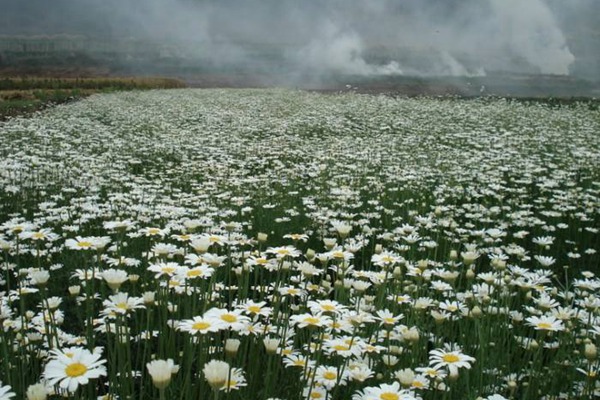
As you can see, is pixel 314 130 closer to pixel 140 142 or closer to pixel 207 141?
pixel 207 141

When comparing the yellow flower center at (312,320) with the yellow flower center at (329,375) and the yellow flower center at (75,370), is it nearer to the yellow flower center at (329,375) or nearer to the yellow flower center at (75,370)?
the yellow flower center at (329,375)

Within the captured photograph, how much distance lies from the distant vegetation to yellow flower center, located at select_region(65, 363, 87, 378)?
21427mm

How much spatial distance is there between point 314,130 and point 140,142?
19.4 ft

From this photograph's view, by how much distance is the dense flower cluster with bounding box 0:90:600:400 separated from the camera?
228cm

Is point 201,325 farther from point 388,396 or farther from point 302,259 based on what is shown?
point 302,259

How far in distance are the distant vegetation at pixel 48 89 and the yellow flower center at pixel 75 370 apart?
70.3 ft

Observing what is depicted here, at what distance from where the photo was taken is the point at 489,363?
111 inches

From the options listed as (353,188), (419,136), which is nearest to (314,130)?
(419,136)

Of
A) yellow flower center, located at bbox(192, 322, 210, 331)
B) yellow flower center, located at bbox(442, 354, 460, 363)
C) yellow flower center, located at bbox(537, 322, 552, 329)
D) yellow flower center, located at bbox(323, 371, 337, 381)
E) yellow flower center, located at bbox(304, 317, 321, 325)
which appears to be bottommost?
yellow flower center, located at bbox(323, 371, 337, 381)

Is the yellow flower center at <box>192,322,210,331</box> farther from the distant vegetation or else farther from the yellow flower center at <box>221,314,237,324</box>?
the distant vegetation

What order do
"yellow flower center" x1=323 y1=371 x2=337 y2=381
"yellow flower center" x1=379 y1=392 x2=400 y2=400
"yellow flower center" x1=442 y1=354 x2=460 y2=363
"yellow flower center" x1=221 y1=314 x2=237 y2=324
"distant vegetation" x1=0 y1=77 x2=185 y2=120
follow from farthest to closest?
"distant vegetation" x1=0 y1=77 x2=185 y2=120, "yellow flower center" x1=323 y1=371 x2=337 y2=381, "yellow flower center" x1=442 y1=354 x2=460 y2=363, "yellow flower center" x1=221 y1=314 x2=237 y2=324, "yellow flower center" x1=379 y1=392 x2=400 y2=400

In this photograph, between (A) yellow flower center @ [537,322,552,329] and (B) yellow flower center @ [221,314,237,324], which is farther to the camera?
(A) yellow flower center @ [537,322,552,329]

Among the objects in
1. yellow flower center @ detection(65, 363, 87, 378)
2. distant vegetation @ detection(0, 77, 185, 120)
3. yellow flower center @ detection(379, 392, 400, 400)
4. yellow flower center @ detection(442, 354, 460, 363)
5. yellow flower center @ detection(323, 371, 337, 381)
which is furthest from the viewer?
distant vegetation @ detection(0, 77, 185, 120)

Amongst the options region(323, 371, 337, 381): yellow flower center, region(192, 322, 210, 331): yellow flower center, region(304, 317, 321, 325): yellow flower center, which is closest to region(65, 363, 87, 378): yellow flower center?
region(192, 322, 210, 331): yellow flower center
